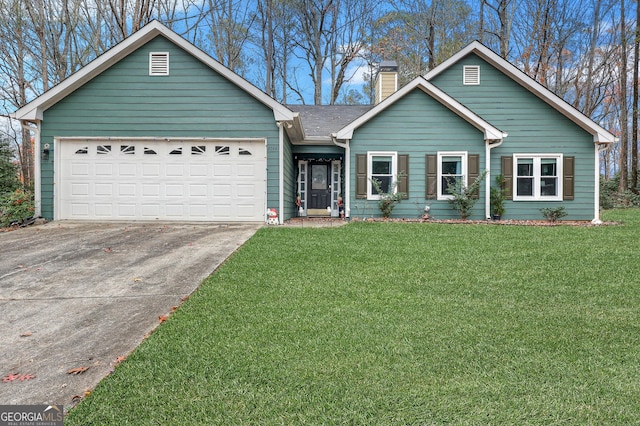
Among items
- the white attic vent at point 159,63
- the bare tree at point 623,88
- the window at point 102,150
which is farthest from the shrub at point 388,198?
A: the bare tree at point 623,88

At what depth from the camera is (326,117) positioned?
14938mm

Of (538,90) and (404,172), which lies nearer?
(404,172)

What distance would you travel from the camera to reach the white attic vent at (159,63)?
1030 centimetres

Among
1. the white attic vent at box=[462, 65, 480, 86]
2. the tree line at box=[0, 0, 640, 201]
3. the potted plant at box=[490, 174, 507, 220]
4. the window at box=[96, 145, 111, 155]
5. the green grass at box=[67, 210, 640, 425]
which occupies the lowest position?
the green grass at box=[67, 210, 640, 425]

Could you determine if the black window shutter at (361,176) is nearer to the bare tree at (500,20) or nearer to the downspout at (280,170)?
the downspout at (280,170)

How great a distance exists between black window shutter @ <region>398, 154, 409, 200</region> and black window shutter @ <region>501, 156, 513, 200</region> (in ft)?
9.21

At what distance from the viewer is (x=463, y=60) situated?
41.5ft

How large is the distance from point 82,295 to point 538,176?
38.4 ft

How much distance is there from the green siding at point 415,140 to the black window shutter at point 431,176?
0.11 m

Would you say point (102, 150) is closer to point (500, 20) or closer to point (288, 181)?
point (288, 181)

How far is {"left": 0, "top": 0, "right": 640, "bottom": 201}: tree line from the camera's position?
17.6m

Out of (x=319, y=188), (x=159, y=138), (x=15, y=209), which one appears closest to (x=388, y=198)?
(x=319, y=188)

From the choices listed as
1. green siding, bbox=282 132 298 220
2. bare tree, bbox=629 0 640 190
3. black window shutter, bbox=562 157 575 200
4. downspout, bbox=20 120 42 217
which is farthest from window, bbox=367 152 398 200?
bare tree, bbox=629 0 640 190

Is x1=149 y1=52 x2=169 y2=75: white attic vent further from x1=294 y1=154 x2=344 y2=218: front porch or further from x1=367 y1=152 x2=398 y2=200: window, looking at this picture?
x1=367 y1=152 x2=398 y2=200: window
